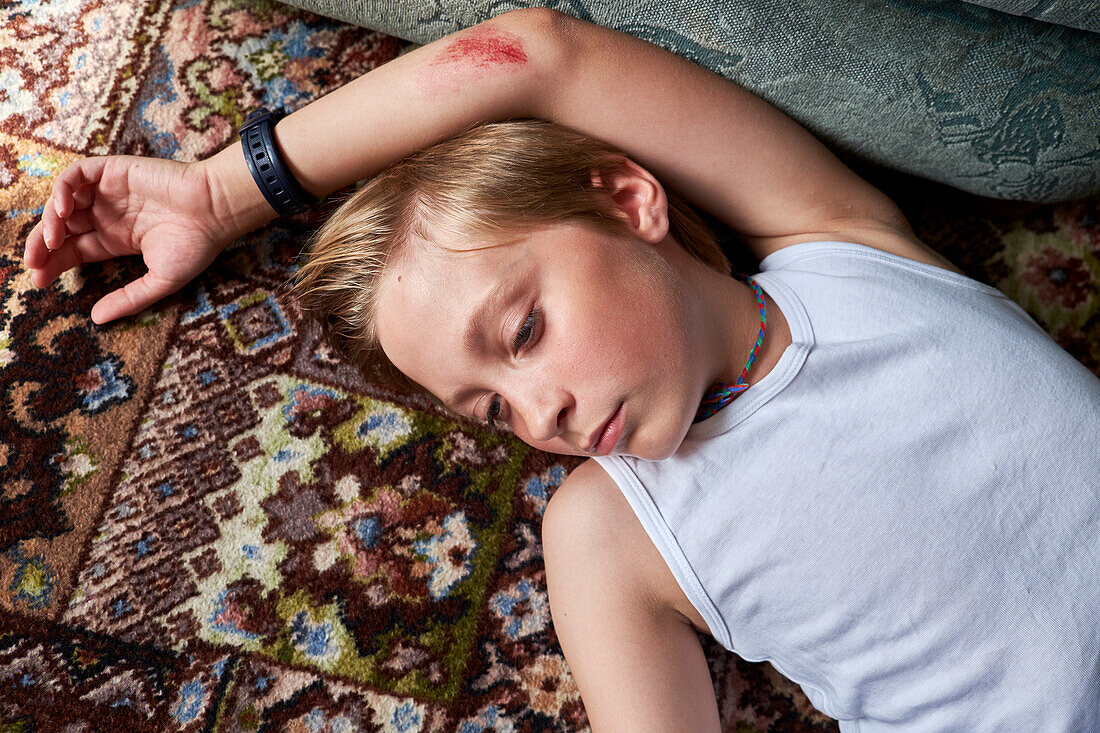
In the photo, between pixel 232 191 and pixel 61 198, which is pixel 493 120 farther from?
pixel 61 198

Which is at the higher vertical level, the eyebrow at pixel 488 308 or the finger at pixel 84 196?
the eyebrow at pixel 488 308

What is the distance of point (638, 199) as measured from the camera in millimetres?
858

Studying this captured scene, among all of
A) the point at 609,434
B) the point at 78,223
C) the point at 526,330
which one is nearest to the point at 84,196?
the point at 78,223

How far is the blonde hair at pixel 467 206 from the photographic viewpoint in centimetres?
80

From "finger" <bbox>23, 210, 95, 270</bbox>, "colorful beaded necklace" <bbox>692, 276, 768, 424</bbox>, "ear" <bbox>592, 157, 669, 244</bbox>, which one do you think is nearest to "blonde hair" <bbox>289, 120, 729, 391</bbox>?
"ear" <bbox>592, 157, 669, 244</bbox>

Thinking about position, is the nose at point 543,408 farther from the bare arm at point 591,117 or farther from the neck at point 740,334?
the bare arm at point 591,117

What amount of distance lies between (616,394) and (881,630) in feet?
1.35

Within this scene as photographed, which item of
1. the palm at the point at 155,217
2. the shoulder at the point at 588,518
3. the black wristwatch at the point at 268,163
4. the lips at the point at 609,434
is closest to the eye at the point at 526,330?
the lips at the point at 609,434

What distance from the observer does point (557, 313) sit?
29.4 inches

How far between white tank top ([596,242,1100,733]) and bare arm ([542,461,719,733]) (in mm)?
34

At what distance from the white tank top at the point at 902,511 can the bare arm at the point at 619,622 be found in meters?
0.03

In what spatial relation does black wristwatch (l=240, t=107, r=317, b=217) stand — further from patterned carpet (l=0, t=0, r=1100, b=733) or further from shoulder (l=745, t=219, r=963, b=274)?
shoulder (l=745, t=219, r=963, b=274)

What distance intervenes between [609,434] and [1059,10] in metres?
0.63

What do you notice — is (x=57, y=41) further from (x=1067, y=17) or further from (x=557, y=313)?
(x=1067, y=17)
